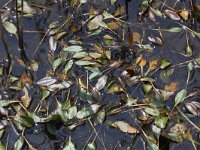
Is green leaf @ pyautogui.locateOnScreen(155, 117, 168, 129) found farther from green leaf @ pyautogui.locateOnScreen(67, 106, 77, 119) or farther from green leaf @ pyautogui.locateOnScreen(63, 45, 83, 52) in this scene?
green leaf @ pyautogui.locateOnScreen(63, 45, 83, 52)

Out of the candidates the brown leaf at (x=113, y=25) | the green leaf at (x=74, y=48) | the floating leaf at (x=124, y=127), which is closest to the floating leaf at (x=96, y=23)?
the brown leaf at (x=113, y=25)

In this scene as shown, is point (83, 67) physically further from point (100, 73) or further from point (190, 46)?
point (190, 46)

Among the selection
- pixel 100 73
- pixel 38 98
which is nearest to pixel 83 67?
pixel 100 73

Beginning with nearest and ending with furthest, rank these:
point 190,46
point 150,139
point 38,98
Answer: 1. point 150,139
2. point 38,98
3. point 190,46

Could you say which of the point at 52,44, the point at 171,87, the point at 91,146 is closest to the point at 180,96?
the point at 171,87

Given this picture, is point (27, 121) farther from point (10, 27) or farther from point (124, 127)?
point (10, 27)

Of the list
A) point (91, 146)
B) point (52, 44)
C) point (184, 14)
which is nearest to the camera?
point (91, 146)

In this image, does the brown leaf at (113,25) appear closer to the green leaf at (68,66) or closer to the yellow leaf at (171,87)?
the green leaf at (68,66)
